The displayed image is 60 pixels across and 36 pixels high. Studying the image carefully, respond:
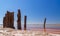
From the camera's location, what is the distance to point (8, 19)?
2803 cm

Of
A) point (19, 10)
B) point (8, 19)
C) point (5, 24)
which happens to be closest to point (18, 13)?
point (19, 10)

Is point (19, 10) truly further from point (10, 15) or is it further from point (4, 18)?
point (4, 18)

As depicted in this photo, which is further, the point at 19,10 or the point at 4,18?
the point at 4,18

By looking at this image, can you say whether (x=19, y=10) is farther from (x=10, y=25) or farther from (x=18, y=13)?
(x=10, y=25)

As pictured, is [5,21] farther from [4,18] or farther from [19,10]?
[19,10]

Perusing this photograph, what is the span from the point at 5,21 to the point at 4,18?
0.86 m

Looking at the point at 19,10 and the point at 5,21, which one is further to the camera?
the point at 5,21

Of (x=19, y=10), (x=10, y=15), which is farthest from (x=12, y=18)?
(x=19, y=10)

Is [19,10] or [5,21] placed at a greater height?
[19,10]

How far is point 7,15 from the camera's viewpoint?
2823 cm

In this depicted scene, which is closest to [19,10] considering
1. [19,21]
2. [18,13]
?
[18,13]

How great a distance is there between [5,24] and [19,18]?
3.99 meters

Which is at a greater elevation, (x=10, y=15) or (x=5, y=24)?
(x=10, y=15)

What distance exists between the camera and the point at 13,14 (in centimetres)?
2848
